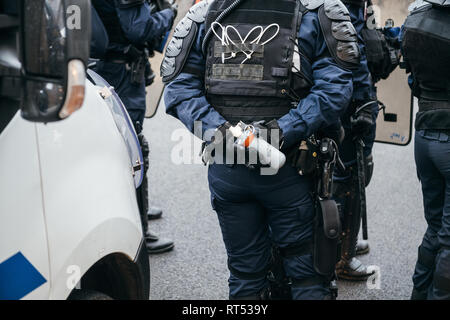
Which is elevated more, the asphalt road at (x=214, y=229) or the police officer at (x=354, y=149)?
the police officer at (x=354, y=149)

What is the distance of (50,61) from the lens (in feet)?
4.56

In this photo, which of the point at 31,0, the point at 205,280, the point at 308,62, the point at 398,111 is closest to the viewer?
the point at 31,0

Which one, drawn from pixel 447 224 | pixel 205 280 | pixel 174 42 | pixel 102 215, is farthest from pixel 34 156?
pixel 205 280

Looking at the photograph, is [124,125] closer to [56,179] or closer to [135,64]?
[56,179]

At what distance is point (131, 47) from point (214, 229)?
1.55 meters

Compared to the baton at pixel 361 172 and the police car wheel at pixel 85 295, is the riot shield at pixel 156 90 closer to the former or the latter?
the baton at pixel 361 172

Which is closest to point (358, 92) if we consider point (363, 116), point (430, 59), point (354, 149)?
point (363, 116)

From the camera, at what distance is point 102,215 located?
1724 mm

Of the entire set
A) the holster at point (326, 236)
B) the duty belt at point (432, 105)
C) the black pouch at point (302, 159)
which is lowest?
the holster at point (326, 236)

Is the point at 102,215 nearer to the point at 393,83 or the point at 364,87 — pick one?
the point at 364,87

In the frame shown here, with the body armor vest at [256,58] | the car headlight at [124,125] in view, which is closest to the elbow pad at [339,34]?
the body armor vest at [256,58]

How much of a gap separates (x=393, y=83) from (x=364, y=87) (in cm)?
100

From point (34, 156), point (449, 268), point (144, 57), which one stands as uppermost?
point (144, 57)

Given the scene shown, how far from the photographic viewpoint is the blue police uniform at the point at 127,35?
3649 mm
